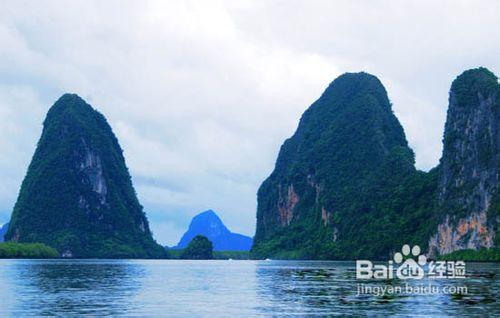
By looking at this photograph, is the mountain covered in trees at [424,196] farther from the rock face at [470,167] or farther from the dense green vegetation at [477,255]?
the dense green vegetation at [477,255]

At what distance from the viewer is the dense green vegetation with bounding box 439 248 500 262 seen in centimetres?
11944

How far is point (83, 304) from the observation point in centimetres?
3453

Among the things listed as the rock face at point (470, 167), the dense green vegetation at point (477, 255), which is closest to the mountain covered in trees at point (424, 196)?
the rock face at point (470, 167)

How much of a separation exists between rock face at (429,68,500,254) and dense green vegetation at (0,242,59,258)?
9537 cm

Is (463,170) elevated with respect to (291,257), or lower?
elevated

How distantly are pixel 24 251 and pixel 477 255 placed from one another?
349 feet

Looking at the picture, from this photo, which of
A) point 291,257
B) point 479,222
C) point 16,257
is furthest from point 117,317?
point 291,257

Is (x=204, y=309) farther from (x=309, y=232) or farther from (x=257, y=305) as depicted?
(x=309, y=232)

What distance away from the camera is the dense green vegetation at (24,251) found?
168 m

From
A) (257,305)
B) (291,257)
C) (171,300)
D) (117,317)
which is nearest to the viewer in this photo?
(117,317)

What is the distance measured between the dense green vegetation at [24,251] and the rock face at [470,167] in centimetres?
9537

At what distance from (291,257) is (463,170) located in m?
68.4

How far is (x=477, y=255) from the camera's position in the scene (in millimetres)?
122938

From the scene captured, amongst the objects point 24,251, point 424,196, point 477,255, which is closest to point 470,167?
point 477,255
